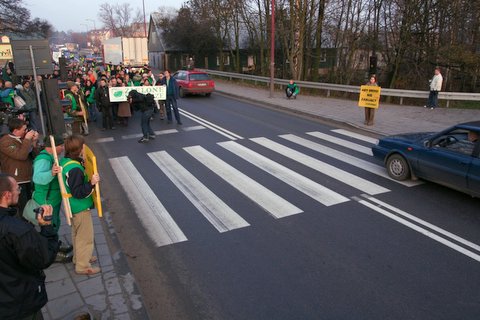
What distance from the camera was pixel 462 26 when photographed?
2042cm

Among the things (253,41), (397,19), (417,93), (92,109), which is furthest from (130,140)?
(253,41)

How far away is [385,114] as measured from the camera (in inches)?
603

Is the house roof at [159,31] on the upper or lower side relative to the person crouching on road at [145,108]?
upper

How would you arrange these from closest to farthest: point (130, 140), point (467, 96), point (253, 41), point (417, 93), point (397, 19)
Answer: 1. point (130, 140)
2. point (467, 96)
3. point (417, 93)
4. point (397, 19)
5. point (253, 41)

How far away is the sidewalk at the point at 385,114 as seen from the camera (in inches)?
503

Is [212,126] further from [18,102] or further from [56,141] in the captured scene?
[56,141]

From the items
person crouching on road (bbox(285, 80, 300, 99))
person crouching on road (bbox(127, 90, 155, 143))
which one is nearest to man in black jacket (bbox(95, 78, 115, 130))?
person crouching on road (bbox(127, 90, 155, 143))

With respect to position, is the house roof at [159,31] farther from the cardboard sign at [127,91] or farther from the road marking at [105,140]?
the road marking at [105,140]

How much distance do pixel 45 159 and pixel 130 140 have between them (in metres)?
7.63

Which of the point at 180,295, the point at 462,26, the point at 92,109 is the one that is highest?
the point at 462,26

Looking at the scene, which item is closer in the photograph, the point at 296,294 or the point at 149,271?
the point at 296,294

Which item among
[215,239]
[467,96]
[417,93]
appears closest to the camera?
A: [215,239]

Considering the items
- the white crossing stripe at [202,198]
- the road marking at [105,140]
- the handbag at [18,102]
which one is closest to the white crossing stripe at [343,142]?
the white crossing stripe at [202,198]

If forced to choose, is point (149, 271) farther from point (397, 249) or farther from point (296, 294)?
point (397, 249)
